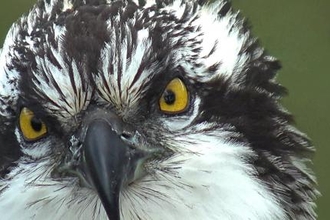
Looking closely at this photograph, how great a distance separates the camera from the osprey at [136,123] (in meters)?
3.49

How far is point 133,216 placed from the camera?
359 centimetres

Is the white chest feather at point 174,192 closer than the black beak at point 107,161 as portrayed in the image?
No

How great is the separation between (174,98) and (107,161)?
1.20ft

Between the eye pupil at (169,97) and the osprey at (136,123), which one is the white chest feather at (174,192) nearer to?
the osprey at (136,123)

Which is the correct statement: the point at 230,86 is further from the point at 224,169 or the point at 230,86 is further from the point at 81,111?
the point at 81,111

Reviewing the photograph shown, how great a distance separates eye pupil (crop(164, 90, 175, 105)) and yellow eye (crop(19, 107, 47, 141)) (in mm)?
401

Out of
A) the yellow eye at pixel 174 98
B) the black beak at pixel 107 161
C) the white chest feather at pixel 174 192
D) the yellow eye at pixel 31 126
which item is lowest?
the white chest feather at pixel 174 192

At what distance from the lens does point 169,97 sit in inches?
139

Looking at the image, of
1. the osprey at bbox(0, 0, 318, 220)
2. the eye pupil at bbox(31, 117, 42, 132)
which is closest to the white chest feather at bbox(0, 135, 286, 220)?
the osprey at bbox(0, 0, 318, 220)

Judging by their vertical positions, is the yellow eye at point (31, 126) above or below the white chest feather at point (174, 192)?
above

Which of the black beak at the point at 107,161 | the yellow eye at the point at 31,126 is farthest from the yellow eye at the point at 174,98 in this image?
the yellow eye at the point at 31,126

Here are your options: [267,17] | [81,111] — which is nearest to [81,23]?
[81,111]

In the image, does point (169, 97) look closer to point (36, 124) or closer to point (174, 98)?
point (174, 98)

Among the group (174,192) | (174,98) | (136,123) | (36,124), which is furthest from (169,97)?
(36,124)
